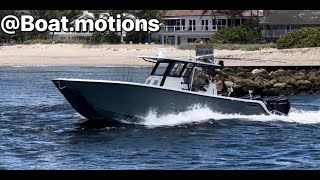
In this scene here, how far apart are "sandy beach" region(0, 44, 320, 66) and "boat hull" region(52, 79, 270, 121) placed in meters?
33.7

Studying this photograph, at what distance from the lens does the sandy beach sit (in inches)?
2141

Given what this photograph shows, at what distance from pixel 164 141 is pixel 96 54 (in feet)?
150

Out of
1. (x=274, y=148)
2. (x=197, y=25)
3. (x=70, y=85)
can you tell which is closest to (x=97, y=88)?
(x=70, y=85)

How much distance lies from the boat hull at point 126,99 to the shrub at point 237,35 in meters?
40.1

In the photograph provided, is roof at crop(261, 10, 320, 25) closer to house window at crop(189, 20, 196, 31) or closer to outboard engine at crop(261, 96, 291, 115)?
house window at crop(189, 20, 196, 31)

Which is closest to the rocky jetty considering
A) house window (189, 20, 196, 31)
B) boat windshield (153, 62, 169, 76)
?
boat windshield (153, 62, 169, 76)

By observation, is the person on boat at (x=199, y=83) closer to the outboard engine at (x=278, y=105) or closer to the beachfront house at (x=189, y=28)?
the outboard engine at (x=278, y=105)

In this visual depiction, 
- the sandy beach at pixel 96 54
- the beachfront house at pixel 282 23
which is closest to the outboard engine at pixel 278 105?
the sandy beach at pixel 96 54

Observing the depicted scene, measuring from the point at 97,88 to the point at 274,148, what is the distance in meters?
5.09

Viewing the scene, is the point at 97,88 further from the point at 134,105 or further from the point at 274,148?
the point at 274,148

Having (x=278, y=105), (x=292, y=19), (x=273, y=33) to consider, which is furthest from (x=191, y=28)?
(x=278, y=105)

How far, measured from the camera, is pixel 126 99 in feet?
63.0

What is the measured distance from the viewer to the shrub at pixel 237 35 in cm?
6053
